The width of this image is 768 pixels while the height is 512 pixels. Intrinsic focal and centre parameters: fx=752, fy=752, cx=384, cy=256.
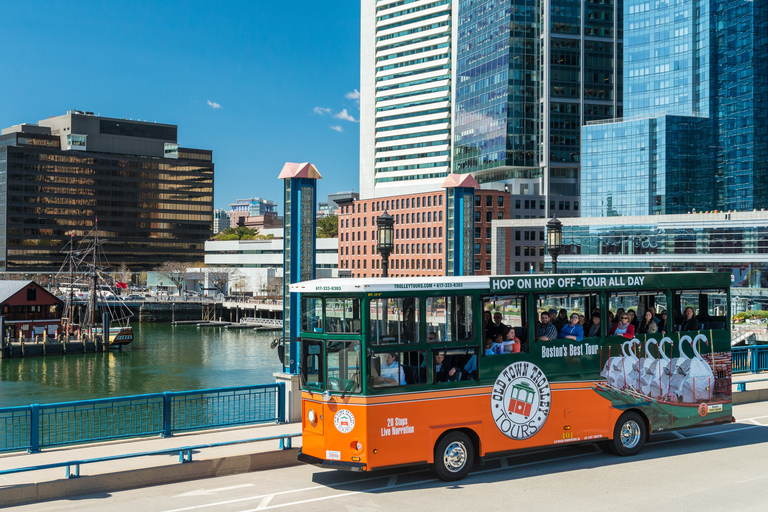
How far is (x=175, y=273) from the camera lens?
178375 mm

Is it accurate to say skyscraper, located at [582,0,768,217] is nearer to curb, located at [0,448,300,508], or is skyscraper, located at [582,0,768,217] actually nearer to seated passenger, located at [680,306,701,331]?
seated passenger, located at [680,306,701,331]

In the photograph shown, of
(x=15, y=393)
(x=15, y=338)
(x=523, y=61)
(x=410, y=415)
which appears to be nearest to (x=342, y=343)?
(x=410, y=415)

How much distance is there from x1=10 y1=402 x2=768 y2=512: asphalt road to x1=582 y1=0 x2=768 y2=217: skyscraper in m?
102

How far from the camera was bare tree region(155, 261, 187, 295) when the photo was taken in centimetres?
17221

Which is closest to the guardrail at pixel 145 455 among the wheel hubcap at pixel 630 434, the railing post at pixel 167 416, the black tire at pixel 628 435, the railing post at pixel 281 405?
the railing post at pixel 167 416

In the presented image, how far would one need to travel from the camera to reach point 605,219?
97.8 metres

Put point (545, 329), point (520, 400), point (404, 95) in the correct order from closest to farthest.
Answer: point (520, 400) → point (545, 329) → point (404, 95)

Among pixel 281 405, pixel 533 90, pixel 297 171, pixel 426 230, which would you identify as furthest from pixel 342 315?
pixel 533 90

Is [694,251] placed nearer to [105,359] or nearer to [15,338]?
[105,359]

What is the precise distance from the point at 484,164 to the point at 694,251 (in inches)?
2129

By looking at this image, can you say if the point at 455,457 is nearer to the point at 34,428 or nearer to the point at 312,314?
the point at 312,314

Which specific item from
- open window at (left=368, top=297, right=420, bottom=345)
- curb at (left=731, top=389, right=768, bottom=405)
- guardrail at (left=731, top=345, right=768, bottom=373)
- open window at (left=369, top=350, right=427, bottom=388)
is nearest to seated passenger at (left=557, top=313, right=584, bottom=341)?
open window at (left=369, top=350, right=427, bottom=388)

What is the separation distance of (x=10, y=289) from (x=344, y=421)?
81489 millimetres

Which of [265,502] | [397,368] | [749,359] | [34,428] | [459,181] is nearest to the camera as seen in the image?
[265,502]
